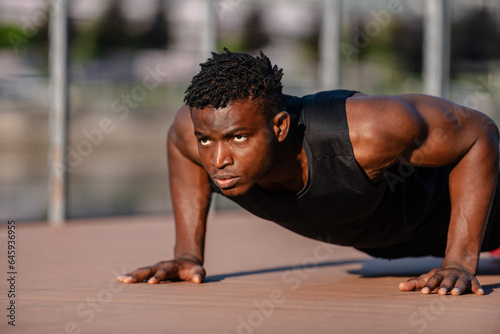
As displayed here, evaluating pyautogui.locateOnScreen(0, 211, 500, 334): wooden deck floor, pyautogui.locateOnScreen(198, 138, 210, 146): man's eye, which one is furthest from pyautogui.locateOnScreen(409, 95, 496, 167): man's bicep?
pyautogui.locateOnScreen(198, 138, 210, 146): man's eye

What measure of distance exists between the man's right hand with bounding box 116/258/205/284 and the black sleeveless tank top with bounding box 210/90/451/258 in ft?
1.10

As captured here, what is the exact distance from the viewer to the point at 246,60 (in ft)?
9.23

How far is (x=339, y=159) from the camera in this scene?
9.33ft

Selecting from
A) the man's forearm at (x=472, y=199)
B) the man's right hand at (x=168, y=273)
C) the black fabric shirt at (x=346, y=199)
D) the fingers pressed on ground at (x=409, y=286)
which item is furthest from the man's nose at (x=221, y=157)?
the man's forearm at (x=472, y=199)

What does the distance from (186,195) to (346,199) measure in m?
0.77

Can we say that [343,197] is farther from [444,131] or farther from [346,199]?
[444,131]

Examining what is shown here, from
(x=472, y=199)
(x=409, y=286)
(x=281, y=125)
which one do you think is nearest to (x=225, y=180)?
(x=281, y=125)

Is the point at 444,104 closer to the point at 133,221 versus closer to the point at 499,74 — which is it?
the point at 133,221

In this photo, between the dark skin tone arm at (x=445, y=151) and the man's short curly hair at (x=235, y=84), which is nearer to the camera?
the man's short curly hair at (x=235, y=84)

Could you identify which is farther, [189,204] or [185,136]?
[189,204]

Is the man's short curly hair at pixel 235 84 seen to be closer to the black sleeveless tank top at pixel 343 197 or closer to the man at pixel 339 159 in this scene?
the man at pixel 339 159

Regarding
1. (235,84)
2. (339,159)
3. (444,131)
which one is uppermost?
(235,84)

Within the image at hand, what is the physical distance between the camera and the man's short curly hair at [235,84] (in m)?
2.65

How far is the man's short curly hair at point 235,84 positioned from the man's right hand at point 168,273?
74cm
